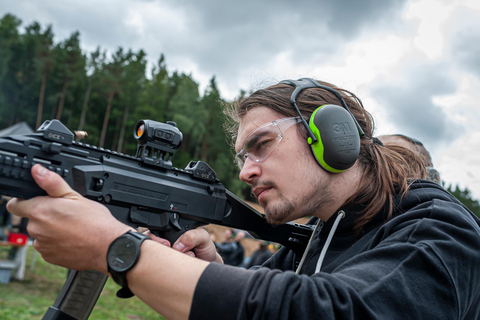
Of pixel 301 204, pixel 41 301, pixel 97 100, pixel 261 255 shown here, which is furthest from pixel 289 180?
pixel 97 100

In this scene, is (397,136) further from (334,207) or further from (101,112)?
(101,112)

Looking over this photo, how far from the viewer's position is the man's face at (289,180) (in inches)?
83.2

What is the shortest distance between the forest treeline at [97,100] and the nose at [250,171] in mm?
37445

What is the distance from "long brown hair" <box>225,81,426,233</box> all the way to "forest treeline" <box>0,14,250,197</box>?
37.2 metres

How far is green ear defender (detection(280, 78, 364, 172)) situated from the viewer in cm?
212

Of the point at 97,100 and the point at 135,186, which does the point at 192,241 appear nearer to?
the point at 135,186

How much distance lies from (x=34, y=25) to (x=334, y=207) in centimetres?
6289

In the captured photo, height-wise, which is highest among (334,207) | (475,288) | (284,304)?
(334,207)

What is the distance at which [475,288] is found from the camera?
1513 mm

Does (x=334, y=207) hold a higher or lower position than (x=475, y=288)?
higher

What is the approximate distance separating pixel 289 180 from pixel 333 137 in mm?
376

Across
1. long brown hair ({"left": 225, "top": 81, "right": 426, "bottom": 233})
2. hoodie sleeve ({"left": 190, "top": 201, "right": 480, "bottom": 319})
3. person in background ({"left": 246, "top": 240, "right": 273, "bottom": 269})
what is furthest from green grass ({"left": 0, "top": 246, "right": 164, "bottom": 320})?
hoodie sleeve ({"left": 190, "top": 201, "right": 480, "bottom": 319})

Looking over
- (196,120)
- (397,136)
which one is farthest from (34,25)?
(397,136)

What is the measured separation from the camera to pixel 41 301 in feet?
30.6
